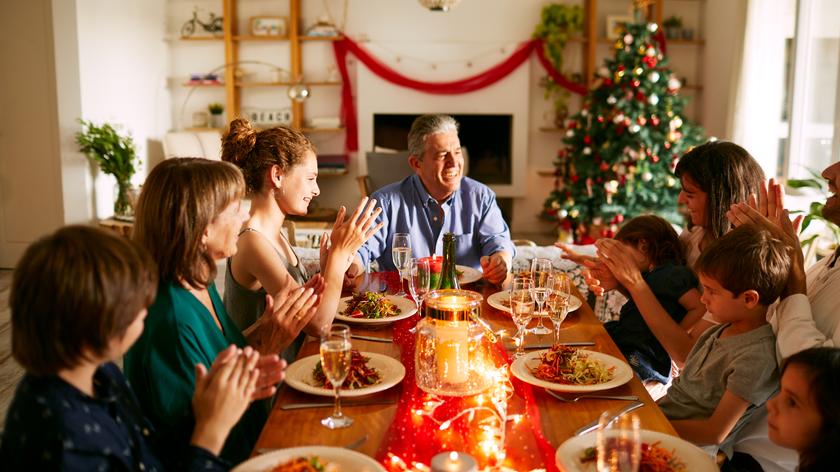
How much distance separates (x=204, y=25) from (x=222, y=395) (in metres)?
6.98

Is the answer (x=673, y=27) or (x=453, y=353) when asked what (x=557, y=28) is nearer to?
(x=673, y=27)

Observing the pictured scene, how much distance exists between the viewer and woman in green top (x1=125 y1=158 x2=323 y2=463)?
1.43 meters

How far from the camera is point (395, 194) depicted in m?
3.13

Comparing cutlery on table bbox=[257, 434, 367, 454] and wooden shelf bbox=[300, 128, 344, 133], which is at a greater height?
wooden shelf bbox=[300, 128, 344, 133]

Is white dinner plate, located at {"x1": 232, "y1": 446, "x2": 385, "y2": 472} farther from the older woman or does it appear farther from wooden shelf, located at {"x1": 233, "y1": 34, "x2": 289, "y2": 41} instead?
wooden shelf, located at {"x1": 233, "y1": 34, "x2": 289, "y2": 41}

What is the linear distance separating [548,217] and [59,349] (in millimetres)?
6980

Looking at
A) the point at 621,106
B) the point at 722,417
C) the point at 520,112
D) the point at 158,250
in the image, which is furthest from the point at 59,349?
the point at 520,112

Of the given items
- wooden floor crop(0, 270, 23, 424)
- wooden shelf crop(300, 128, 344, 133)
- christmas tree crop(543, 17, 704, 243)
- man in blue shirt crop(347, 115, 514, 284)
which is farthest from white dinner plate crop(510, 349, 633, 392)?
wooden shelf crop(300, 128, 344, 133)

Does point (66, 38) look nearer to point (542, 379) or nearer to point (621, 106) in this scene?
point (621, 106)

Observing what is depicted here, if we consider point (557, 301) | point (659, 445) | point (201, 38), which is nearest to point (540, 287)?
Answer: point (557, 301)

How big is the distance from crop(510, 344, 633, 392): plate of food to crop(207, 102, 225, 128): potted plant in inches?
254

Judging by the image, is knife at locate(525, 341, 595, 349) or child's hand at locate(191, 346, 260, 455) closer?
child's hand at locate(191, 346, 260, 455)

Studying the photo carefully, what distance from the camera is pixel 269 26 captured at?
7402 mm

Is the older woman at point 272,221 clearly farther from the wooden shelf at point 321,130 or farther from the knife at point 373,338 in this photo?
the wooden shelf at point 321,130
